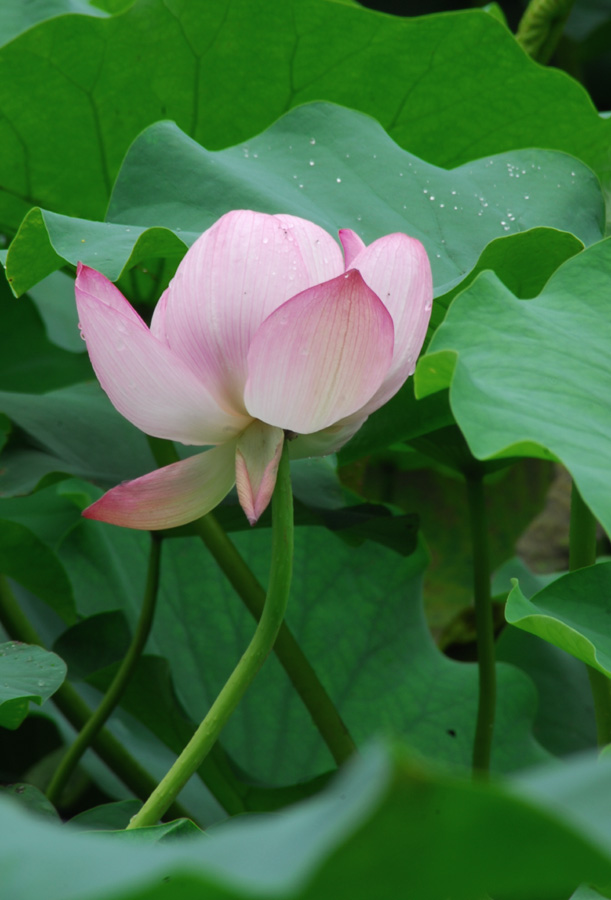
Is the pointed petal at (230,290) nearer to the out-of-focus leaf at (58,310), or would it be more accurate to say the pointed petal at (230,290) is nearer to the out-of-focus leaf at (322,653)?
the out-of-focus leaf at (322,653)

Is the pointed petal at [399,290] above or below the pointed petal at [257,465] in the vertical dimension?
above

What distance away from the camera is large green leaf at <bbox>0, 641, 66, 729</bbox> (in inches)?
18.4

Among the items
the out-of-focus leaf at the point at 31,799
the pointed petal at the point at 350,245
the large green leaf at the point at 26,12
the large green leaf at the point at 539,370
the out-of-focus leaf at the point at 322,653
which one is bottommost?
the out-of-focus leaf at the point at 322,653

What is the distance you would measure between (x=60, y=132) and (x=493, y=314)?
52 centimetres

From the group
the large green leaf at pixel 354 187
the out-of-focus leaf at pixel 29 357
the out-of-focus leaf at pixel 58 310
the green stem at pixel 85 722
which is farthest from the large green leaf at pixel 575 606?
the out-of-focus leaf at pixel 58 310

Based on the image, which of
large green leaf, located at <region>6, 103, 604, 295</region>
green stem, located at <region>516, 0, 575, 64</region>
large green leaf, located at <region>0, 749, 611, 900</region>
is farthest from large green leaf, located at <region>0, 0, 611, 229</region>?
large green leaf, located at <region>0, 749, 611, 900</region>

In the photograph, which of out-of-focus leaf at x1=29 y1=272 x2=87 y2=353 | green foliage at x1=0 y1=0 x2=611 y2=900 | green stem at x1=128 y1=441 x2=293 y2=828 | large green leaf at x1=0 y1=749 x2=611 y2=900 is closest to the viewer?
large green leaf at x1=0 y1=749 x2=611 y2=900

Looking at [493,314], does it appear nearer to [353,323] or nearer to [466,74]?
[353,323]

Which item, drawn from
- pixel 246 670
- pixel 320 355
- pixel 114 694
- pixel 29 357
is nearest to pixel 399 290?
pixel 320 355

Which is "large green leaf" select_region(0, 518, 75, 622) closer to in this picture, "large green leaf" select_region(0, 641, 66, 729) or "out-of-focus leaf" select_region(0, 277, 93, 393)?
"large green leaf" select_region(0, 641, 66, 729)

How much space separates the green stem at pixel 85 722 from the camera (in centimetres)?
70

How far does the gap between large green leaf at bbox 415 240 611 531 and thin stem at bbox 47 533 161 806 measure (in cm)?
37

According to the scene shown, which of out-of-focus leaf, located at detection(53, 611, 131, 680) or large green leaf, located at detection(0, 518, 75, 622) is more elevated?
large green leaf, located at detection(0, 518, 75, 622)

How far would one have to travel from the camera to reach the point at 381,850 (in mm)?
188
